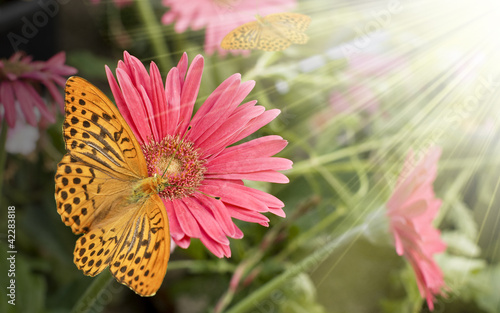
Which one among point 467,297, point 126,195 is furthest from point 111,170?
point 467,297

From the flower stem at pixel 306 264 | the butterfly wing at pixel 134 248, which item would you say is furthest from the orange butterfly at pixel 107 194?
the flower stem at pixel 306 264

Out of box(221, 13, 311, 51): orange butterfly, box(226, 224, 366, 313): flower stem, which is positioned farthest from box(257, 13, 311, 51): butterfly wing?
box(226, 224, 366, 313): flower stem

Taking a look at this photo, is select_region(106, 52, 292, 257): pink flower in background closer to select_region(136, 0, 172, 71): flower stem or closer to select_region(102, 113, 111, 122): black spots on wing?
select_region(102, 113, 111, 122): black spots on wing

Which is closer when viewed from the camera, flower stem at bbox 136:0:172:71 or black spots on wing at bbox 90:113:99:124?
black spots on wing at bbox 90:113:99:124

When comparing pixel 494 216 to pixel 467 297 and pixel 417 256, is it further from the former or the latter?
pixel 417 256

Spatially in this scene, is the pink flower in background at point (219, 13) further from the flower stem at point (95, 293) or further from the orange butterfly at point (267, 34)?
the flower stem at point (95, 293)

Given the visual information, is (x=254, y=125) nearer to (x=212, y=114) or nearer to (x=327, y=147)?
(x=212, y=114)

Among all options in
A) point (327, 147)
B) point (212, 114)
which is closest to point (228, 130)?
point (212, 114)
